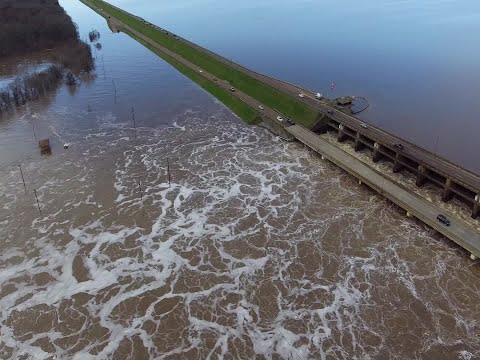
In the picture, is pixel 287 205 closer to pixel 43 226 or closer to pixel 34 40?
pixel 43 226

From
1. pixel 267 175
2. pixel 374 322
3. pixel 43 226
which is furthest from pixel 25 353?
pixel 267 175

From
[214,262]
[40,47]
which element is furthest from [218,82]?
[40,47]

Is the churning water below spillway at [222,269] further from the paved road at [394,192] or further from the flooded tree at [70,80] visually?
the flooded tree at [70,80]

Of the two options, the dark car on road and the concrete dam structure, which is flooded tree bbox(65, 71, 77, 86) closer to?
the concrete dam structure

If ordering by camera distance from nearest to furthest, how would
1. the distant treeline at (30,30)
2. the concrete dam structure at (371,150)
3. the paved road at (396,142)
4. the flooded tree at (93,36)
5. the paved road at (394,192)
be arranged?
the paved road at (394,192), the concrete dam structure at (371,150), the paved road at (396,142), the distant treeline at (30,30), the flooded tree at (93,36)

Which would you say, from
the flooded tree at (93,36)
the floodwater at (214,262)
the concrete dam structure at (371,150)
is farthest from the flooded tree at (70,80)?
the flooded tree at (93,36)

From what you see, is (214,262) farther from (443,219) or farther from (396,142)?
(396,142)
